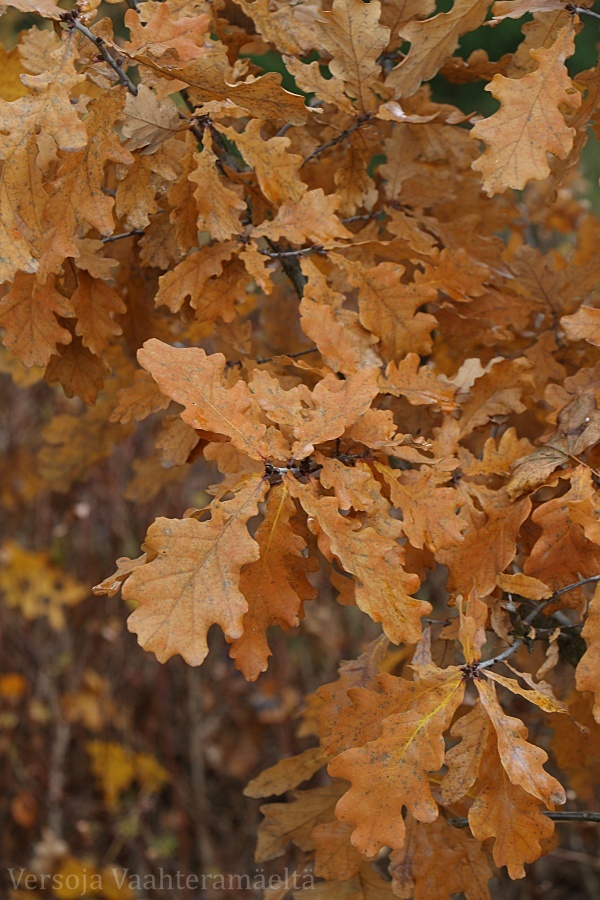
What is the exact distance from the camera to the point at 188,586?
2.63 feet

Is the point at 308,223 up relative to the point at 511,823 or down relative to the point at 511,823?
up

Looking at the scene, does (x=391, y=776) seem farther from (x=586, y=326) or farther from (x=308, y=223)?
(x=308, y=223)

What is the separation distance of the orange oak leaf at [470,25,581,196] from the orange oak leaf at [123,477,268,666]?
493 millimetres

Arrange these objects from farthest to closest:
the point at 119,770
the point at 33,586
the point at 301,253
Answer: the point at 33,586, the point at 119,770, the point at 301,253

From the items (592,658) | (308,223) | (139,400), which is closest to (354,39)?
(308,223)

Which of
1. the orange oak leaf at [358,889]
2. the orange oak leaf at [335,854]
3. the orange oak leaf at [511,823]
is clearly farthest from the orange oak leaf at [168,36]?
the orange oak leaf at [358,889]

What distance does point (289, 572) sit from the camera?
941 millimetres

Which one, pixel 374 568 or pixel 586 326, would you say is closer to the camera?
pixel 374 568

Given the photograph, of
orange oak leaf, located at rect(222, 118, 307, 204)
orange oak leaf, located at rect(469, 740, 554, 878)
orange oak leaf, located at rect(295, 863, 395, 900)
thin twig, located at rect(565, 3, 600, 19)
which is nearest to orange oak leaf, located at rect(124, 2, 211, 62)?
orange oak leaf, located at rect(222, 118, 307, 204)

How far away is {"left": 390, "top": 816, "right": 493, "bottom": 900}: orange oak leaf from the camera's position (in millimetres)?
1020

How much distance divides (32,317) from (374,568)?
1.88ft

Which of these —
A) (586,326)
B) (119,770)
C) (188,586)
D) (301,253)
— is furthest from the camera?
(119,770)

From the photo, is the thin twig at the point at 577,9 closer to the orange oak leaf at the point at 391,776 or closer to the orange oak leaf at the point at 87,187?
the orange oak leaf at the point at 87,187

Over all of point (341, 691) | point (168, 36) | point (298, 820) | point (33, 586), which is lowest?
point (33, 586)
